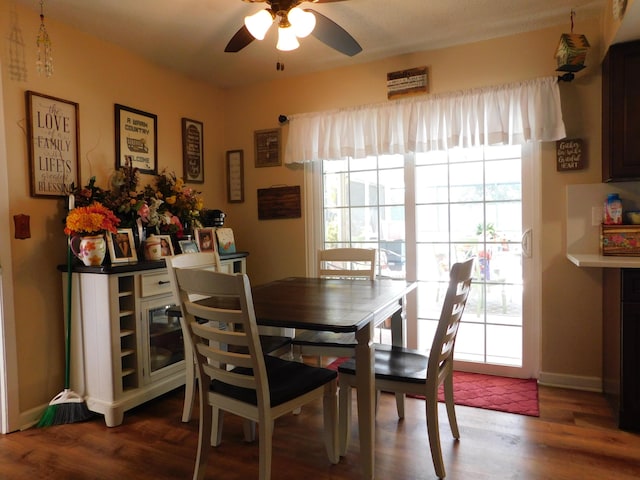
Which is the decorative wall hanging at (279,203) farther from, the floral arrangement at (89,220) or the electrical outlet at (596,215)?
the electrical outlet at (596,215)

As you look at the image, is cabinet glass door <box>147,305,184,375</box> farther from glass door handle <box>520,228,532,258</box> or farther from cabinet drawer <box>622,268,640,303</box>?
cabinet drawer <box>622,268,640,303</box>

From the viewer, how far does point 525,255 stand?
2.89 meters

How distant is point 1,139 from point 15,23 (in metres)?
0.68

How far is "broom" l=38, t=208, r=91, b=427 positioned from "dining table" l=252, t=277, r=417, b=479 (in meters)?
1.17

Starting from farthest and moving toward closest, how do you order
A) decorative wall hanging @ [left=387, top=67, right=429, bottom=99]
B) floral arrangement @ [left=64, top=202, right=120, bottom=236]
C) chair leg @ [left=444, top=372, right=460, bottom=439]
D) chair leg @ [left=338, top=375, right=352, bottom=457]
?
decorative wall hanging @ [left=387, top=67, right=429, bottom=99] < floral arrangement @ [left=64, top=202, right=120, bottom=236] < chair leg @ [left=444, top=372, right=460, bottom=439] < chair leg @ [left=338, top=375, right=352, bottom=457]

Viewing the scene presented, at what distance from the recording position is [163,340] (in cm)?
278

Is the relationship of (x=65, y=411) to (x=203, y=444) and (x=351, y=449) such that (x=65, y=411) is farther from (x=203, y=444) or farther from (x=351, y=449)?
(x=351, y=449)

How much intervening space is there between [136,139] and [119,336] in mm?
1475

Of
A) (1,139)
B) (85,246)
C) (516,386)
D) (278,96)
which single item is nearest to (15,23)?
(1,139)

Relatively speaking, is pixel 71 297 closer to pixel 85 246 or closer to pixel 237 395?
→ pixel 85 246

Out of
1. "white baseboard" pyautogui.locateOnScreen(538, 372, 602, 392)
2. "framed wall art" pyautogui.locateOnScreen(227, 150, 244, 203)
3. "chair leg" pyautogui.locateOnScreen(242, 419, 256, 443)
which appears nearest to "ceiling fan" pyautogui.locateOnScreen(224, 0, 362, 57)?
"framed wall art" pyautogui.locateOnScreen(227, 150, 244, 203)

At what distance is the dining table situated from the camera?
5.30 ft

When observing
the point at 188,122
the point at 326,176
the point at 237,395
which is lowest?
the point at 237,395

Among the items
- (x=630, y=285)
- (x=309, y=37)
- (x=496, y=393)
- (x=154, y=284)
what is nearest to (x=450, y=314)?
(x=630, y=285)
